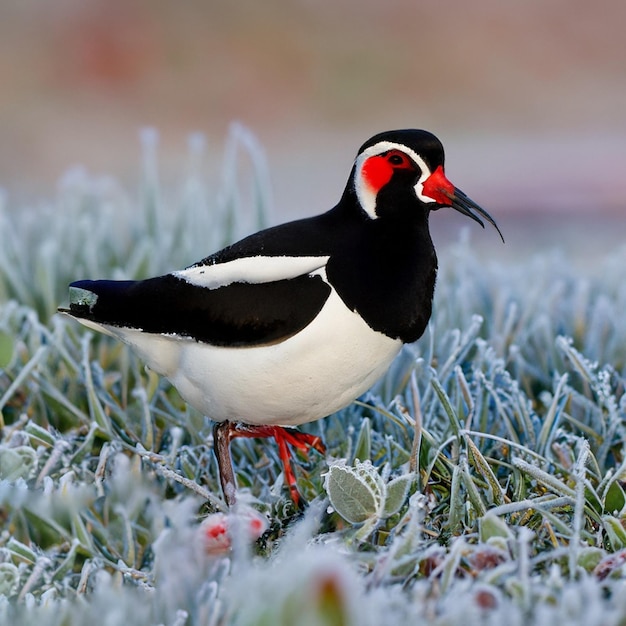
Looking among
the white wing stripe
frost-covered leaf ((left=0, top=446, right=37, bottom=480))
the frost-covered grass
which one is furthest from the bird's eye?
Answer: frost-covered leaf ((left=0, top=446, right=37, bottom=480))

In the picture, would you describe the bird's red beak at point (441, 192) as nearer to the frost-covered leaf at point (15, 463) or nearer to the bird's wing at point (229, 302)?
the bird's wing at point (229, 302)

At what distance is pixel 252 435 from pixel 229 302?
50 cm

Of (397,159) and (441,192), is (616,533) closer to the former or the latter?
(441,192)

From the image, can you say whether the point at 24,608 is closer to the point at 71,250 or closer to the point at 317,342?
the point at 317,342

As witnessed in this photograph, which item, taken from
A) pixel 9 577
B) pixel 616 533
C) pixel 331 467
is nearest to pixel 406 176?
pixel 331 467

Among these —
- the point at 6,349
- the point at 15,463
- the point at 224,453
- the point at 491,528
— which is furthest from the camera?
the point at 6,349

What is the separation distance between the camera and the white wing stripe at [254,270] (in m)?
2.38

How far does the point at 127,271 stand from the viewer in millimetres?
4000

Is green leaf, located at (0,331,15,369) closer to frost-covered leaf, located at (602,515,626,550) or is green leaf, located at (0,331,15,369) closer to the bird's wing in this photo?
the bird's wing

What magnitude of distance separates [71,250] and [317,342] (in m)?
2.24

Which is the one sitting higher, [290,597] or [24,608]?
[290,597]

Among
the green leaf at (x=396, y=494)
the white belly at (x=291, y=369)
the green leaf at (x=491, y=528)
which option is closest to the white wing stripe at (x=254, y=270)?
the white belly at (x=291, y=369)

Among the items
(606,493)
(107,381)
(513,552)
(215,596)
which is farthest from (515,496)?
(107,381)

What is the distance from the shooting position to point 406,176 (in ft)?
8.00
